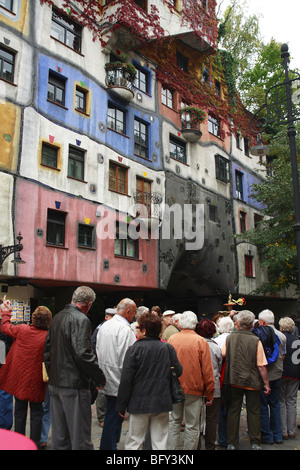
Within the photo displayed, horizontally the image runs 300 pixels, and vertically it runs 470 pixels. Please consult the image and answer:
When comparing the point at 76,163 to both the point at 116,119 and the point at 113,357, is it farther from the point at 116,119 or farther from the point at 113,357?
the point at 113,357

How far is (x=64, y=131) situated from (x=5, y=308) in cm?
1247

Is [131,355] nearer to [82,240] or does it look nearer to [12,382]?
[12,382]

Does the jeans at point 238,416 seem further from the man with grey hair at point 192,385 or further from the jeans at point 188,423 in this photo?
the jeans at point 188,423

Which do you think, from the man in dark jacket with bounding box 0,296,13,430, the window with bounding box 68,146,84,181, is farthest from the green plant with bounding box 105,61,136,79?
the man in dark jacket with bounding box 0,296,13,430

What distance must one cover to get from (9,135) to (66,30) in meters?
6.51

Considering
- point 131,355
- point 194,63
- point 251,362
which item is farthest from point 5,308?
point 194,63

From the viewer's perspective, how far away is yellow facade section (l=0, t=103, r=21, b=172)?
1488cm

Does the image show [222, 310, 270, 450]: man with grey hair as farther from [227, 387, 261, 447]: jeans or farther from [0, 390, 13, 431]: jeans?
[0, 390, 13, 431]: jeans

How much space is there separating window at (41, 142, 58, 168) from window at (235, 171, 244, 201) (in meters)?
14.5

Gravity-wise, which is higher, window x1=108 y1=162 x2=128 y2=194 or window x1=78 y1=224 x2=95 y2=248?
window x1=108 y1=162 x2=128 y2=194

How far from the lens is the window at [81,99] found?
18.3 metres

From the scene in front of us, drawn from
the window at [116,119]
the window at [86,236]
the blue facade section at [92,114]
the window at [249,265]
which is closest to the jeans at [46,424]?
the window at [86,236]

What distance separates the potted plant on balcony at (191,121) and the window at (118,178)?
5338 mm

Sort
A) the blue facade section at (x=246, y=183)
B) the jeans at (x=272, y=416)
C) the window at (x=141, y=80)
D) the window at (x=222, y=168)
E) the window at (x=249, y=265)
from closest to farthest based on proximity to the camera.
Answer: the jeans at (x=272, y=416), the window at (x=141, y=80), the window at (x=222, y=168), the window at (x=249, y=265), the blue facade section at (x=246, y=183)
